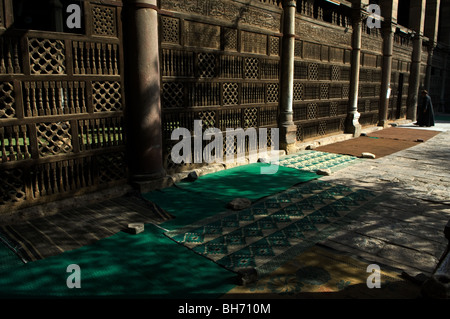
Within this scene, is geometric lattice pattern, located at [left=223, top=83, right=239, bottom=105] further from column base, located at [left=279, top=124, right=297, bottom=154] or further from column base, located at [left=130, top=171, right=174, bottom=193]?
column base, located at [left=130, top=171, right=174, bottom=193]

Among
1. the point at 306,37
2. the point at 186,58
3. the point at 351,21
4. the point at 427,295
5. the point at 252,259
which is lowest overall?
the point at 252,259

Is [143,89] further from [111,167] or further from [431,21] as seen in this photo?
[431,21]

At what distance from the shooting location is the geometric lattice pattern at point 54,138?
441cm

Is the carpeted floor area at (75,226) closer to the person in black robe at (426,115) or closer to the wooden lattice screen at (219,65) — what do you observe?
the wooden lattice screen at (219,65)

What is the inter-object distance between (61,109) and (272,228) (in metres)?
3.16

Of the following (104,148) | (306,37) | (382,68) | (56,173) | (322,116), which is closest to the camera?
(56,173)

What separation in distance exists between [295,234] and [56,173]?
10.6 ft

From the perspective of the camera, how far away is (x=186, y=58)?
20.0 ft

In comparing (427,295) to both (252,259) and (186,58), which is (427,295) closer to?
(252,259)

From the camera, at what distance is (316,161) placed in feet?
26.4

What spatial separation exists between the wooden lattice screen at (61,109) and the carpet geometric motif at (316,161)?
3.90 meters

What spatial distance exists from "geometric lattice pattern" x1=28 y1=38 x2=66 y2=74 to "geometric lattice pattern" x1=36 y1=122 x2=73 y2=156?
70 cm

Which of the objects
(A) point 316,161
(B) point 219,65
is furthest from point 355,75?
(B) point 219,65
